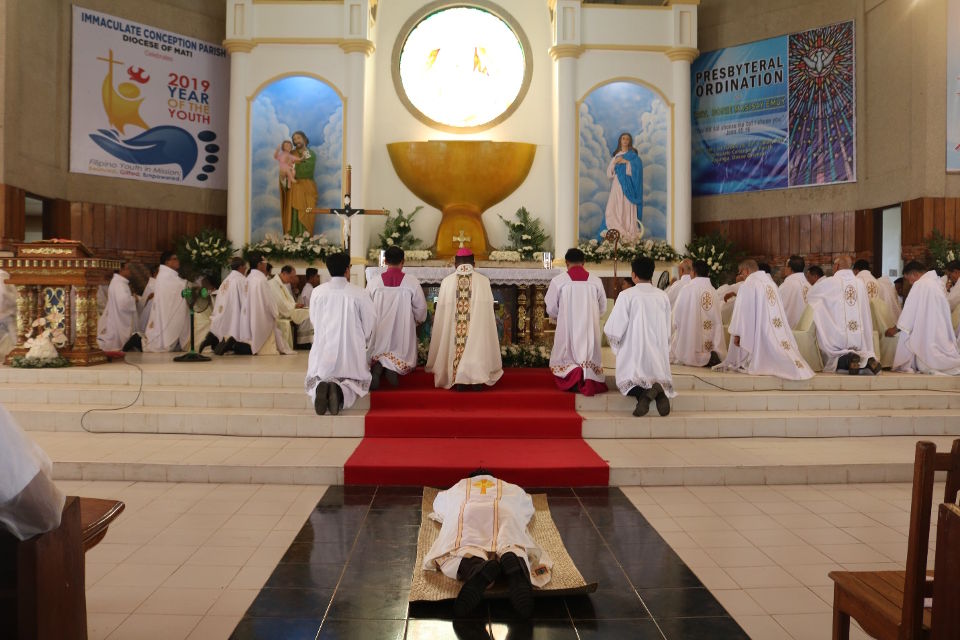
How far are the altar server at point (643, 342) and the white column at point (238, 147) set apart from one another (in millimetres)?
8035

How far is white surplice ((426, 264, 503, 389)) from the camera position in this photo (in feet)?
24.4

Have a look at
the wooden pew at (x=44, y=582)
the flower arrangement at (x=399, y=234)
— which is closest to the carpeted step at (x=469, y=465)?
the wooden pew at (x=44, y=582)

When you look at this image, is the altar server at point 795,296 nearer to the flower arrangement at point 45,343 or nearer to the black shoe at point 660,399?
the black shoe at point 660,399

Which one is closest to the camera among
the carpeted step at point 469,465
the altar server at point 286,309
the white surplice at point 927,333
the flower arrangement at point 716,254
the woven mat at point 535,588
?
the woven mat at point 535,588

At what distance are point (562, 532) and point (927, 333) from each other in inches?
249

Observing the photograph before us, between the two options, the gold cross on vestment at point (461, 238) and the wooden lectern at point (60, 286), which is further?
the gold cross on vestment at point (461, 238)

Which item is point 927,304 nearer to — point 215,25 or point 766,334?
point 766,334

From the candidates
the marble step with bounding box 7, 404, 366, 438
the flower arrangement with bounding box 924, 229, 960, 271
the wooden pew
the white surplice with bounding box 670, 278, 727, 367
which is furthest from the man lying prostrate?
the flower arrangement with bounding box 924, 229, 960, 271

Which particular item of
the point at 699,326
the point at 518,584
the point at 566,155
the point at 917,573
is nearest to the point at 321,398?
the point at 518,584

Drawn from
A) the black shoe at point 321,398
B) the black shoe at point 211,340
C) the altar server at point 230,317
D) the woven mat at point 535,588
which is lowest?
the woven mat at point 535,588

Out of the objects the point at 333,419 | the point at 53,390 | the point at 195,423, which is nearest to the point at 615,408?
the point at 333,419

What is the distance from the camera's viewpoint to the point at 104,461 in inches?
228

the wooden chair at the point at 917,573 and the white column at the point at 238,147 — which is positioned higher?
the white column at the point at 238,147

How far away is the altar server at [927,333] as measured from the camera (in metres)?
8.78
